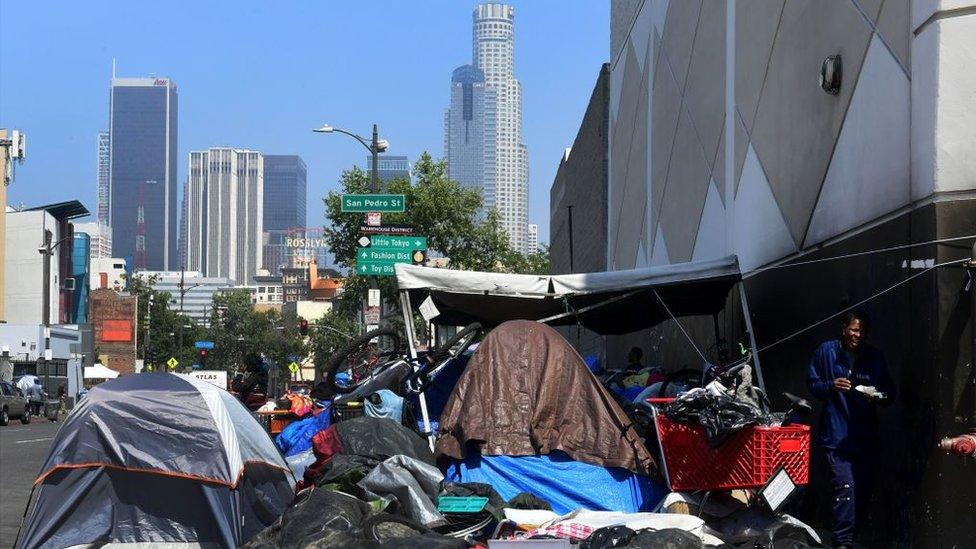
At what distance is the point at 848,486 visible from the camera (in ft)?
27.3

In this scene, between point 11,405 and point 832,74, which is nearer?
point 832,74

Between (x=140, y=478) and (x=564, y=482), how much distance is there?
3433mm

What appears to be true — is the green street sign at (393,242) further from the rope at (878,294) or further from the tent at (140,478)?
the tent at (140,478)

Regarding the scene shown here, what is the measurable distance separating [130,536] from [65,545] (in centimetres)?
49

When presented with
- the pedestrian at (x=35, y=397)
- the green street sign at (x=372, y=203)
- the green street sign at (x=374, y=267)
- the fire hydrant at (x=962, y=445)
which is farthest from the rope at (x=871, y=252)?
the pedestrian at (x=35, y=397)

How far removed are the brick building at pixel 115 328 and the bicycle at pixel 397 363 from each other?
9959 cm

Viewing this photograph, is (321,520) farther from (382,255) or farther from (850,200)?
(382,255)

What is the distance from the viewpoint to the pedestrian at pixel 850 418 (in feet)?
27.2

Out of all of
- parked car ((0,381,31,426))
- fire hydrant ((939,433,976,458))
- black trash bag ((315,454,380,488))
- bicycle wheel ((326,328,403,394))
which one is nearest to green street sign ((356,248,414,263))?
bicycle wheel ((326,328,403,394))

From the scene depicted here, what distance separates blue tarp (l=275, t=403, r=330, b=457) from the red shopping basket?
491 centimetres

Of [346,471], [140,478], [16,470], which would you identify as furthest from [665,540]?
[16,470]

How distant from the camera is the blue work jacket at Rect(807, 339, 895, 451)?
8289 mm

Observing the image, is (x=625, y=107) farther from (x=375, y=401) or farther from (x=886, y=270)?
(x=886, y=270)

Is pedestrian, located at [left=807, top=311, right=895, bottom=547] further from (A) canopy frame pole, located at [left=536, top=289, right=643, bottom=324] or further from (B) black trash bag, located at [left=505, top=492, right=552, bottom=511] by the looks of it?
(A) canopy frame pole, located at [left=536, top=289, right=643, bottom=324]
